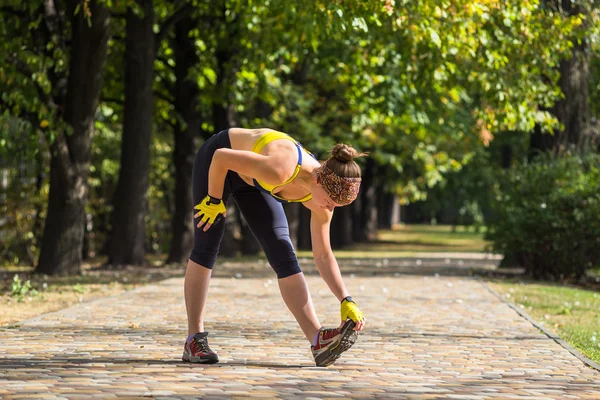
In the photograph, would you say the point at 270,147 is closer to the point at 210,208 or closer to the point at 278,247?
the point at 210,208

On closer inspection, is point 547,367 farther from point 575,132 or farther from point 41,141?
point 41,141

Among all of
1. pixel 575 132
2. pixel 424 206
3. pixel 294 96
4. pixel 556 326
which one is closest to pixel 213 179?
→ pixel 556 326

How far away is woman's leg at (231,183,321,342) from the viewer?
7.42m

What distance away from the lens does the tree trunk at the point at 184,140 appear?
2227 cm

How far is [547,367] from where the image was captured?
7.80 metres

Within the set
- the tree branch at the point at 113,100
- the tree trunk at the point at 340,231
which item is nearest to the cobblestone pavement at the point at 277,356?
the tree branch at the point at 113,100

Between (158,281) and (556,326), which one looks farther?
(158,281)

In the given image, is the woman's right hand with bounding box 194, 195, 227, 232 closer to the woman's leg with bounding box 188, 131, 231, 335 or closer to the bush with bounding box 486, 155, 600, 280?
the woman's leg with bounding box 188, 131, 231, 335

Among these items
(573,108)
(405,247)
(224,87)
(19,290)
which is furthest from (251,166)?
(405,247)

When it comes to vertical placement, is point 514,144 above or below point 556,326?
above

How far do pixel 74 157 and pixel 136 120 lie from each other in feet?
7.69

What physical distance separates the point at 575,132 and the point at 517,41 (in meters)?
4.04

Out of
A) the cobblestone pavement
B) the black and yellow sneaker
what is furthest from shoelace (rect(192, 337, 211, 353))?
the black and yellow sneaker

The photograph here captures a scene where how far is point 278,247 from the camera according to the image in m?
7.43
